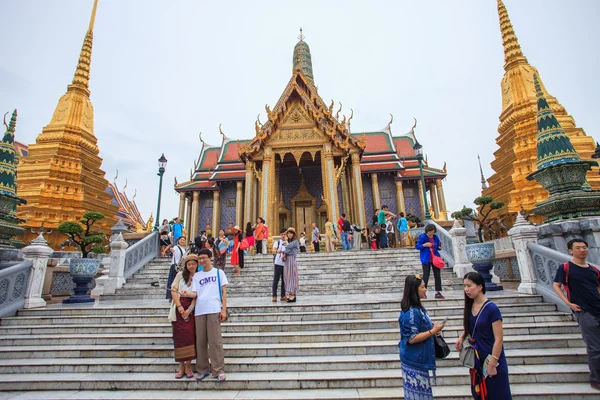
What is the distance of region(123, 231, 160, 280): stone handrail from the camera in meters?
8.40

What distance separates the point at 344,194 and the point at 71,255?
36.6 feet

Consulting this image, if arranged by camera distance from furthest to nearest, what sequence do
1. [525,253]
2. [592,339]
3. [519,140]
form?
[519,140] → [525,253] → [592,339]

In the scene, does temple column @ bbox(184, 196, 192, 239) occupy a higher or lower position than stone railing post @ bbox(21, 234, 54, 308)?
higher

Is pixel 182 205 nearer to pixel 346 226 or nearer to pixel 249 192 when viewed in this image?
pixel 249 192

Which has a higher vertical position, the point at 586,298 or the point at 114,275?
the point at 114,275

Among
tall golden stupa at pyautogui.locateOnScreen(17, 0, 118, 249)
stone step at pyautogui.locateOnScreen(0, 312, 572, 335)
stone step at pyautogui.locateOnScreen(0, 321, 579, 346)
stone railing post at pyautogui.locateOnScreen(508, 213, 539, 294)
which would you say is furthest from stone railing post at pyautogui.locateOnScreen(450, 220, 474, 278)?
tall golden stupa at pyautogui.locateOnScreen(17, 0, 118, 249)

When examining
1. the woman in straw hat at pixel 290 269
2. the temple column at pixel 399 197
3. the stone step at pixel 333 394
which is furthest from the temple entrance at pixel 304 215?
the stone step at pixel 333 394

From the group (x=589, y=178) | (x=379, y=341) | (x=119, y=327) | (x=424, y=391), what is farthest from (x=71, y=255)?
(x=589, y=178)

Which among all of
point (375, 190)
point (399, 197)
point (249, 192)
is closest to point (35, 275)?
point (249, 192)

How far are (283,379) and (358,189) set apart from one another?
11.9 metres

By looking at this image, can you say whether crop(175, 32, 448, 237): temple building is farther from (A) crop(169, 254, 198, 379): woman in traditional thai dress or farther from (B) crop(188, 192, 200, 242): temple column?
(A) crop(169, 254, 198, 379): woman in traditional thai dress

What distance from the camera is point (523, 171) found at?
1431 cm

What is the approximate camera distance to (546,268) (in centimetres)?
501

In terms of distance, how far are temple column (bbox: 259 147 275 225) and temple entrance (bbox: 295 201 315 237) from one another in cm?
390
